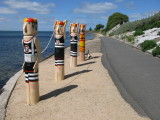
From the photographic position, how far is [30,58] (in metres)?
5.42

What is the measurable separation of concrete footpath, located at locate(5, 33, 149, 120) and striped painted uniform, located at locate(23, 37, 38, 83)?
70 cm

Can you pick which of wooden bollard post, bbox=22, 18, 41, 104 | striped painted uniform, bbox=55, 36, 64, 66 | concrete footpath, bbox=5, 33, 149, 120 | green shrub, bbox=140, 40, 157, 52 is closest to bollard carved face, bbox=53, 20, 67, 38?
striped painted uniform, bbox=55, 36, 64, 66

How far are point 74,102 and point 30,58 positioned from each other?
61.6 inches

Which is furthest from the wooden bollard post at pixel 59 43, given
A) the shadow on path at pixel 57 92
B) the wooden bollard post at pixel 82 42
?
the wooden bollard post at pixel 82 42

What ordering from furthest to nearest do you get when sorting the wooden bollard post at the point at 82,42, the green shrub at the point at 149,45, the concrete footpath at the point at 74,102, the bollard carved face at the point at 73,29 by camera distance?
1. the green shrub at the point at 149,45
2. the wooden bollard post at the point at 82,42
3. the bollard carved face at the point at 73,29
4. the concrete footpath at the point at 74,102

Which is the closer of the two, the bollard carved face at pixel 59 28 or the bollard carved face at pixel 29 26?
the bollard carved face at pixel 29 26

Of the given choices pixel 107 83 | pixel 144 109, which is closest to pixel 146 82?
pixel 107 83

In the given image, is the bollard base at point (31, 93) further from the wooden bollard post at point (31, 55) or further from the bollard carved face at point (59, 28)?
the bollard carved face at point (59, 28)

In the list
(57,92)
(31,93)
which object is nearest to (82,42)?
(57,92)

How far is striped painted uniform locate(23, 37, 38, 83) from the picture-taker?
5387 mm

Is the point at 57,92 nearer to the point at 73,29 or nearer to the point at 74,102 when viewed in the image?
the point at 74,102

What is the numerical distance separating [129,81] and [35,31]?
13.2 feet

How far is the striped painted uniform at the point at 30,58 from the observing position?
5387 millimetres

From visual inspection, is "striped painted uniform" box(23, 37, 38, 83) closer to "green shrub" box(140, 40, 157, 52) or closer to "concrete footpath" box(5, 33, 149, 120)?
"concrete footpath" box(5, 33, 149, 120)
